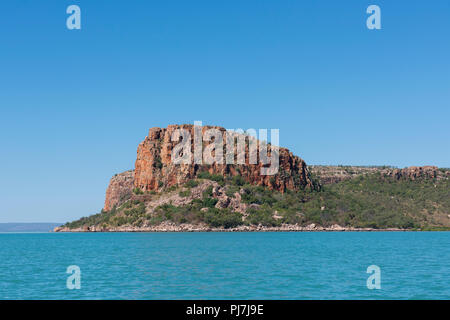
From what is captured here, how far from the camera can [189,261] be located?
58.6 metres

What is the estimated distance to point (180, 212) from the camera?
192000 mm

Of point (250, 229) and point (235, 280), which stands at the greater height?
point (235, 280)

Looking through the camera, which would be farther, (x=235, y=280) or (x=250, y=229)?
(x=250, y=229)

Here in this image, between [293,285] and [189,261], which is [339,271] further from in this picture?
[189,261]

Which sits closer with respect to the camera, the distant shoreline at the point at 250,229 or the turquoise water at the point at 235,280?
the turquoise water at the point at 235,280

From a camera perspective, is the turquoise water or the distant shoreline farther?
the distant shoreline

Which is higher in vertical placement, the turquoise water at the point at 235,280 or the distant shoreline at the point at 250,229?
the turquoise water at the point at 235,280

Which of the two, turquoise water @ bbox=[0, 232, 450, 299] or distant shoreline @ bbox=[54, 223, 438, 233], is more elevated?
turquoise water @ bbox=[0, 232, 450, 299]
